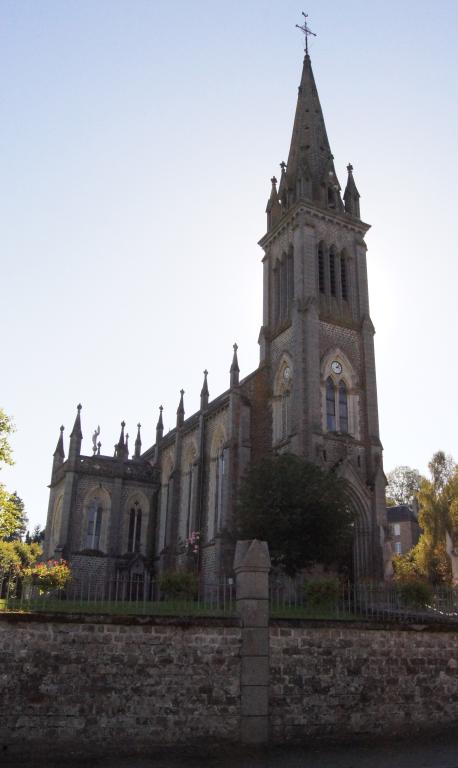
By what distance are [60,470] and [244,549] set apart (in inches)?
1291

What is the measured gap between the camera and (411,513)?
68000mm

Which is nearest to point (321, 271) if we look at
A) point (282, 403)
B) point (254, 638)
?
point (282, 403)

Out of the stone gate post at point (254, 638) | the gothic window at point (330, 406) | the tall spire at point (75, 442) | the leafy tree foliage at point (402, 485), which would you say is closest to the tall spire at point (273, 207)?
the gothic window at point (330, 406)

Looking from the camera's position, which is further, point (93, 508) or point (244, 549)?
point (93, 508)

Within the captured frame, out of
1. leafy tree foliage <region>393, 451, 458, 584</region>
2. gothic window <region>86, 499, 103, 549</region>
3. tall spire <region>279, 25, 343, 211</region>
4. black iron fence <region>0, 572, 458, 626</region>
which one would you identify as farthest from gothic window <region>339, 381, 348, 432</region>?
gothic window <region>86, 499, 103, 549</region>

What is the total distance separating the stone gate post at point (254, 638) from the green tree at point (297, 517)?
1013cm

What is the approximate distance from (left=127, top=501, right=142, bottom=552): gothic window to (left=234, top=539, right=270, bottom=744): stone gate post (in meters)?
30.7

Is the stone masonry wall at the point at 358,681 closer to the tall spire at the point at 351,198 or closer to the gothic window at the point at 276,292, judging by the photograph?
the gothic window at the point at 276,292

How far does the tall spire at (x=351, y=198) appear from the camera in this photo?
4275 cm

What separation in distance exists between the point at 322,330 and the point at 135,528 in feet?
65.0

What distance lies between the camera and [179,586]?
21.1 metres

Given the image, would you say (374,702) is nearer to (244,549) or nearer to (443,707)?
(443,707)

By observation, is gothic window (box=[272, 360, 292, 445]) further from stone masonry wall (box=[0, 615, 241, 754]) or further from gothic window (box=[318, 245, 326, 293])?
stone masonry wall (box=[0, 615, 241, 754])

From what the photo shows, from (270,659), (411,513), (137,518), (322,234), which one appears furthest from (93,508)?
(411,513)
